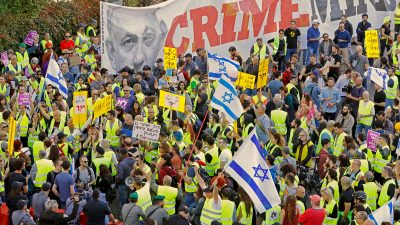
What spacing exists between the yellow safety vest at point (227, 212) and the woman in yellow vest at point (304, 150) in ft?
14.9

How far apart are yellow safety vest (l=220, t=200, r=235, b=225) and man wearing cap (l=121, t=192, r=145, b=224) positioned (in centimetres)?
133

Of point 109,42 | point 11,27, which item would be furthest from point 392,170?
point 11,27

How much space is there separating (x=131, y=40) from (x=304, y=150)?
9.53m

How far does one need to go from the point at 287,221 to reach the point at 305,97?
6.74 m

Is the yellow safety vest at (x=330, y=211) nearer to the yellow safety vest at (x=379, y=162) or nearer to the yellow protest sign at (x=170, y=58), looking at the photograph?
the yellow safety vest at (x=379, y=162)

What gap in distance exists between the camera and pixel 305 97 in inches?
1109

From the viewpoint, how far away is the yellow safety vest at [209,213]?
71.3 feet

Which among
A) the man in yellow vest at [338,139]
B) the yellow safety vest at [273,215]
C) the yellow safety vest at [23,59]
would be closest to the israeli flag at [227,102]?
the man in yellow vest at [338,139]

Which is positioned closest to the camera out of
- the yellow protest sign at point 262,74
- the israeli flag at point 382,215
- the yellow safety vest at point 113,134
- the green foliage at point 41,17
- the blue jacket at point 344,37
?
the israeli flag at point 382,215

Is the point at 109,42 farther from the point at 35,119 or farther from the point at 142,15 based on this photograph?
the point at 35,119

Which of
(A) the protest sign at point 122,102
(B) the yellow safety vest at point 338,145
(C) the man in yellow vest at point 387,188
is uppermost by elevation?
(A) the protest sign at point 122,102

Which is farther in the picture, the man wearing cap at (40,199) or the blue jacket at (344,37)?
the blue jacket at (344,37)

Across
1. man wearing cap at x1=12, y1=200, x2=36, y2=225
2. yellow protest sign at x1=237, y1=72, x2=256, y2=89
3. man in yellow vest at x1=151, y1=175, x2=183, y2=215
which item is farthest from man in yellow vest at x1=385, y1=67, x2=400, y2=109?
man wearing cap at x1=12, y1=200, x2=36, y2=225

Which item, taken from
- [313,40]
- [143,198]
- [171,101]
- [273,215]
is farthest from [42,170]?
[313,40]
